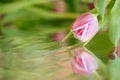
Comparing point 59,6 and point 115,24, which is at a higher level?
point 115,24

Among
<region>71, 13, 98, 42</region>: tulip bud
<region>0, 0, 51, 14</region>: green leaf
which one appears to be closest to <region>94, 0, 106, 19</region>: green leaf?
<region>71, 13, 98, 42</region>: tulip bud

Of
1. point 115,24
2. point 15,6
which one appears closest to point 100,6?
point 115,24

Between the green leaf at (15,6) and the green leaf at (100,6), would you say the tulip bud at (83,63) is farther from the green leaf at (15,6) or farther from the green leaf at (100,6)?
the green leaf at (15,6)

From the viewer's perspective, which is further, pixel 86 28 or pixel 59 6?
pixel 59 6

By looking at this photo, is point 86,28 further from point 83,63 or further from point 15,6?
point 15,6

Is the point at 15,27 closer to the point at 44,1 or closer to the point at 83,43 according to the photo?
the point at 44,1

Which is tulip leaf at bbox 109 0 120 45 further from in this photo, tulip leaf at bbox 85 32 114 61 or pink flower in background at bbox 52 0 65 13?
pink flower in background at bbox 52 0 65 13
